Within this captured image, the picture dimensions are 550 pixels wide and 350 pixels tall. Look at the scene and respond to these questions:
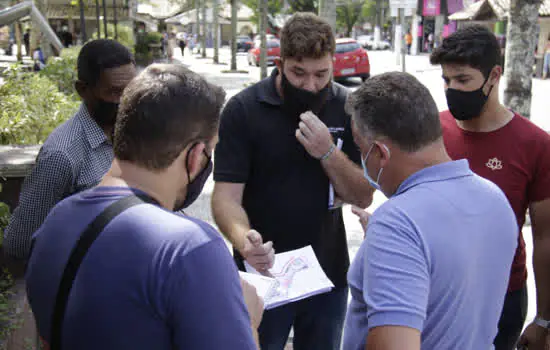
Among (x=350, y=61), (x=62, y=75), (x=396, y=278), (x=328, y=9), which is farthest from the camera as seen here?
(x=350, y=61)

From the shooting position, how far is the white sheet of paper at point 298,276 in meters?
2.41

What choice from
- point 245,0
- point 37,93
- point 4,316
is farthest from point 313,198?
point 245,0

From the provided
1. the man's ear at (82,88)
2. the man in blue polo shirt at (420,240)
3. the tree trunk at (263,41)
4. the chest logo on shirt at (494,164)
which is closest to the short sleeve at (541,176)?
the chest logo on shirt at (494,164)

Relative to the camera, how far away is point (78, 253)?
4.18 ft

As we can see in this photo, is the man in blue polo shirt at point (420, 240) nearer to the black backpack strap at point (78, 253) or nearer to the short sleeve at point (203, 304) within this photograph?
the short sleeve at point (203, 304)

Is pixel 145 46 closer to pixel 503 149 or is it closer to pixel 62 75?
pixel 62 75

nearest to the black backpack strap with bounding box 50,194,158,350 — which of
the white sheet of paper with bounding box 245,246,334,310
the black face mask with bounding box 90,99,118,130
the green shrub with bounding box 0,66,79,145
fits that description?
the white sheet of paper with bounding box 245,246,334,310

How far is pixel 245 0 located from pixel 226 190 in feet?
140

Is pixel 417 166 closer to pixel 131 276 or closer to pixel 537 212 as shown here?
pixel 131 276

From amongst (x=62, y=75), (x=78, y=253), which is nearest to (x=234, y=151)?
(x=78, y=253)

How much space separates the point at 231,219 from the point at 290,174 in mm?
366

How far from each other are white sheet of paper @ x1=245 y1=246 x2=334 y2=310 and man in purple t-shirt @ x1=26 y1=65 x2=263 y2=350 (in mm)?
1097

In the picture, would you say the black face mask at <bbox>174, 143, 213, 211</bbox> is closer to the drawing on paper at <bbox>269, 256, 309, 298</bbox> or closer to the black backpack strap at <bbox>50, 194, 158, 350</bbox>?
the black backpack strap at <bbox>50, 194, 158, 350</bbox>

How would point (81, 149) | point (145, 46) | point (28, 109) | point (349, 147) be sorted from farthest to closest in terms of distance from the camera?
point (145, 46) → point (28, 109) → point (349, 147) → point (81, 149)
